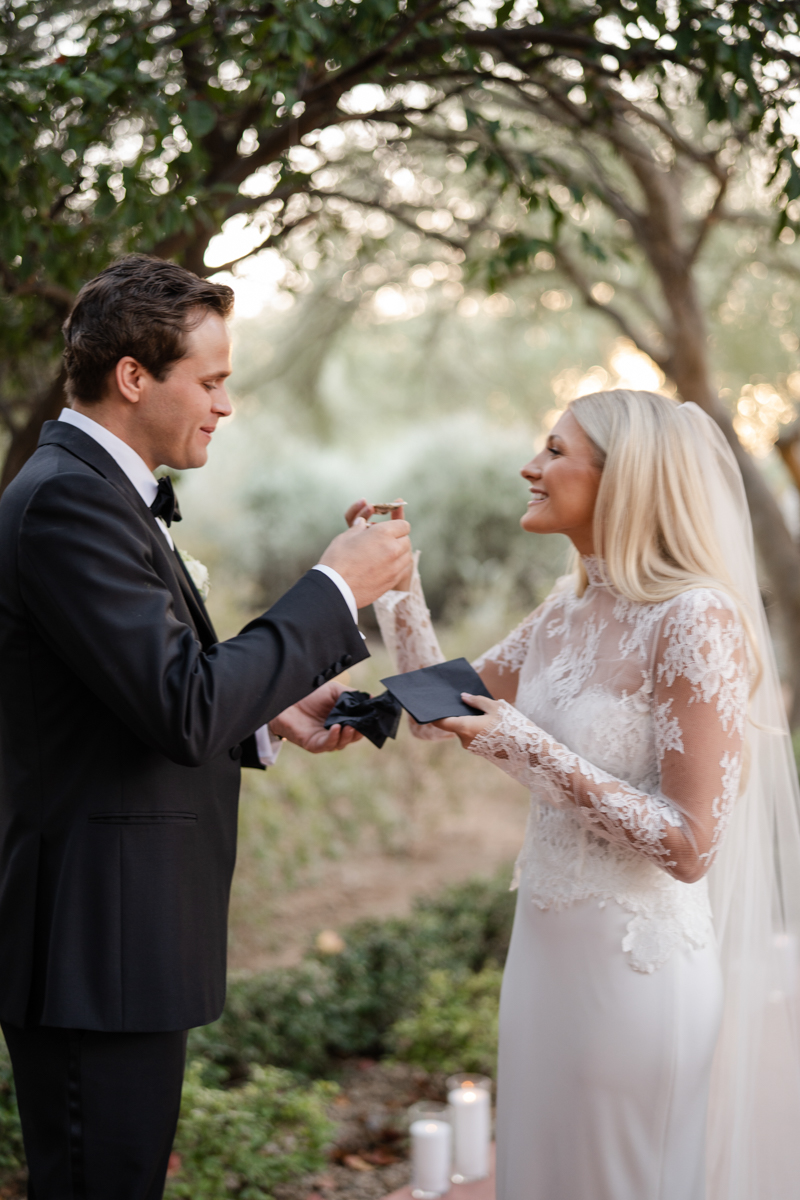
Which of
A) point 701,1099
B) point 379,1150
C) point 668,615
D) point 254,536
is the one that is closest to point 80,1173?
point 701,1099

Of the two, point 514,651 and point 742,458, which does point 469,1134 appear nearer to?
point 514,651

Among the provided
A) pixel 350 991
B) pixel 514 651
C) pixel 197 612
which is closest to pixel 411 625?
pixel 514 651

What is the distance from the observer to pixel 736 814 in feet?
7.94

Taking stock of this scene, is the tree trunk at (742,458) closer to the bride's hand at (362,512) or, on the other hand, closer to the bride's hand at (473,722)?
the bride's hand at (362,512)

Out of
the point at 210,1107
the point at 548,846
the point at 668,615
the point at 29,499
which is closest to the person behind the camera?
the point at 29,499

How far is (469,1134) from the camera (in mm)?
3186

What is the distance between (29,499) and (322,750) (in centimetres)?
100

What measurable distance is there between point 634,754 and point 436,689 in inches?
17.9

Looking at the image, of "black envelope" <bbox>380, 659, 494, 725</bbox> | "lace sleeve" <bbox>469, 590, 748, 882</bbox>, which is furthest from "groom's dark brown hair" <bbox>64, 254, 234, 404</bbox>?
"lace sleeve" <bbox>469, 590, 748, 882</bbox>

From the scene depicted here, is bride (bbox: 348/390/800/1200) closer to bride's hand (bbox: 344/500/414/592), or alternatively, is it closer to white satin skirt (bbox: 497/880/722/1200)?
white satin skirt (bbox: 497/880/722/1200)

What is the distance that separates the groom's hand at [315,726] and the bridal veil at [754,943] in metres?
0.98

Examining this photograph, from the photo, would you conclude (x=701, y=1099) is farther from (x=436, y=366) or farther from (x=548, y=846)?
(x=436, y=366)

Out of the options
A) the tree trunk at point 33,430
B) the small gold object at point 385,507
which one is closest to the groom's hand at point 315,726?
the small gold object at point 385,507

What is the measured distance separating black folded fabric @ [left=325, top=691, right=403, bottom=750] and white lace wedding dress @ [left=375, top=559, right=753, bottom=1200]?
222 mm
